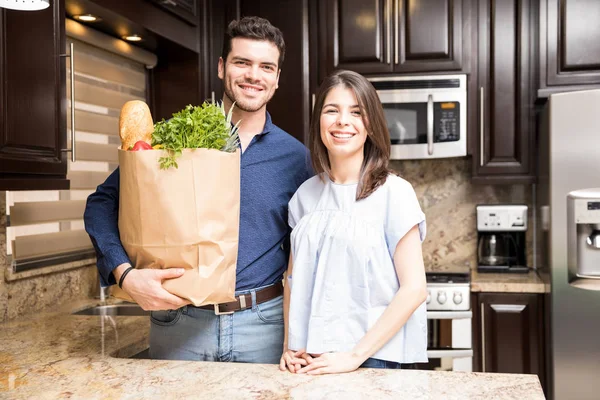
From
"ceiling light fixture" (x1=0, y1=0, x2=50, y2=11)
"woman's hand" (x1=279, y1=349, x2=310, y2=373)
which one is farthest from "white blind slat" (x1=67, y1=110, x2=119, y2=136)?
"woman's hand" (x1=279, y1=349, x2=310, y2=373)

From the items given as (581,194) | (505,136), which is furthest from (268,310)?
(505,136)

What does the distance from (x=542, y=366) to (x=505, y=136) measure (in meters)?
1.12

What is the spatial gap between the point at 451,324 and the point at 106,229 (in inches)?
73.3

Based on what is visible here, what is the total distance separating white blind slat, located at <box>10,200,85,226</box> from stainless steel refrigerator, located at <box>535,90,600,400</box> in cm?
210

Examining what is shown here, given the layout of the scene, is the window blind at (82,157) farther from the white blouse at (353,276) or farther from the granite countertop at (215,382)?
the white blouse at (353,276)

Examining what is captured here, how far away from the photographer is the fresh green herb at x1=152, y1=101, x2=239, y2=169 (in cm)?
130

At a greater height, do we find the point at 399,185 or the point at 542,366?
the point at 399,185

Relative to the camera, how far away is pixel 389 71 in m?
3.21

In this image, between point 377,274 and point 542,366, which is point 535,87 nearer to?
point 542,366

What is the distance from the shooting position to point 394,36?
3201 millimetres

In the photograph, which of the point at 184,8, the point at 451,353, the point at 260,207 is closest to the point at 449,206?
the point at 451,353

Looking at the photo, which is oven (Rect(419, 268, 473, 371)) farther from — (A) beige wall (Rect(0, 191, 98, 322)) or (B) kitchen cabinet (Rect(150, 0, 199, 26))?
(B) kitchen cabinet (Rect(150, 0, 199, 26))

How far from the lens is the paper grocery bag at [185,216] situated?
131 centimetres

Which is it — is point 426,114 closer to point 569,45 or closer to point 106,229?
point 569,45
